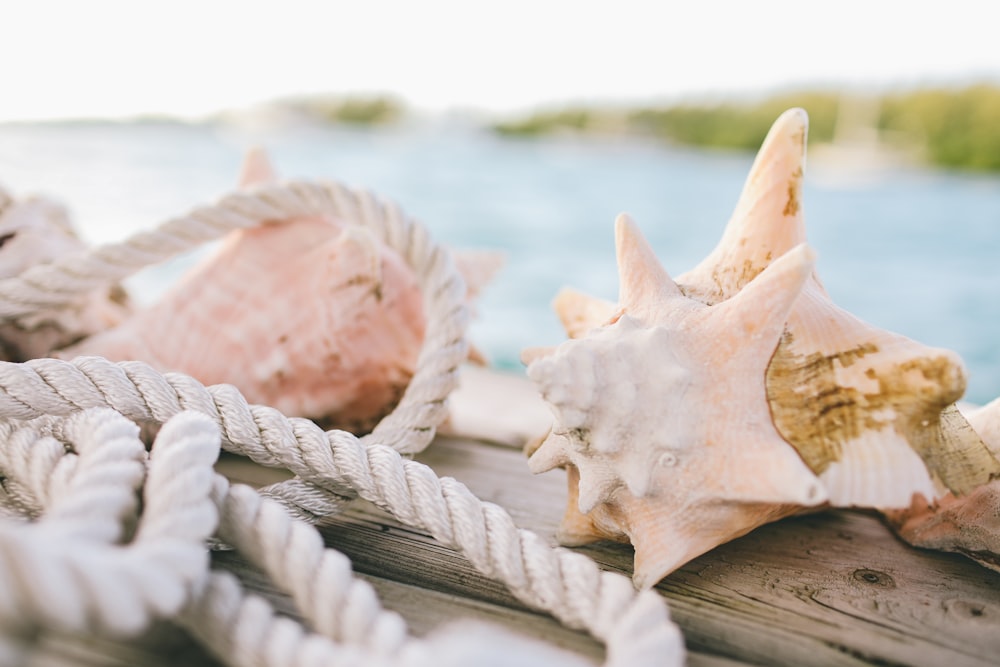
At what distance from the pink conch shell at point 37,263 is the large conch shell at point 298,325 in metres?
0.06

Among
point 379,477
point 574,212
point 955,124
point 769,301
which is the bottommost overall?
point 574,212

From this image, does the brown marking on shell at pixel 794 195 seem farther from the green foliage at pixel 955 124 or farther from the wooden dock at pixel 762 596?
the green foliage at pixel 955 124

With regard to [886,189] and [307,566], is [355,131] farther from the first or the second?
[307,566]

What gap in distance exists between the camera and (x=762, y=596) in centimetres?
75

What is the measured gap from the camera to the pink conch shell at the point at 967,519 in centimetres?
77

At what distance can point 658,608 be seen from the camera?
0.60 metres

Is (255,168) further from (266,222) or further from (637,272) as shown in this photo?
(637,272)

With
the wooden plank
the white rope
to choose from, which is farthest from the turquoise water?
the wooden plank

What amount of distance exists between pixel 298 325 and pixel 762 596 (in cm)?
78

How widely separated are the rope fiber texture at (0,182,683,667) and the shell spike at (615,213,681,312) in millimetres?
296

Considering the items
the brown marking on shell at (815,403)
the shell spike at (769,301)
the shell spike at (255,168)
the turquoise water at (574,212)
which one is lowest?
the turquoise water at (574,212)

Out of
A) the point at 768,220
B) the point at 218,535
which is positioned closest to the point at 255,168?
the point at 218,535

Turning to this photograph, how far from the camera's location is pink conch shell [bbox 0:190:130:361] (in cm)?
117

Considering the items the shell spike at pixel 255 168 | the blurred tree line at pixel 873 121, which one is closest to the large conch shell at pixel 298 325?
the shell spike at pixel 255 168
